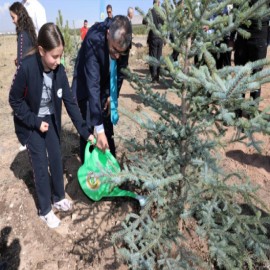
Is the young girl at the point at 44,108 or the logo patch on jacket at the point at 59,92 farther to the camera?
the logo patch on jacket at the point at 59,92

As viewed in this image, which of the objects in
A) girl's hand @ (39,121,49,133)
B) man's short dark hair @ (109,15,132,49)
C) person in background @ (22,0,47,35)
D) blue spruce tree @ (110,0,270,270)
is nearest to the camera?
blue spruce tree @ (110,0,270,270)

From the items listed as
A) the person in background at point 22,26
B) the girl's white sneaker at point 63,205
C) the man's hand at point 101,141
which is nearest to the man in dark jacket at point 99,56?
the man's hand at point 101,141

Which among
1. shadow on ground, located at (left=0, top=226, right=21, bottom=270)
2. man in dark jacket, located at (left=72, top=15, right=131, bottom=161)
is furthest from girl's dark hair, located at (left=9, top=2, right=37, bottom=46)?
shadow on ground, located at (left=0, top=226, right=21, bottom=270)

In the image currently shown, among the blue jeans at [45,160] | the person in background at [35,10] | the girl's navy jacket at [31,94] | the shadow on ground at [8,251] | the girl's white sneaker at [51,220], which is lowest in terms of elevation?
the shadow on ground at [8,251]

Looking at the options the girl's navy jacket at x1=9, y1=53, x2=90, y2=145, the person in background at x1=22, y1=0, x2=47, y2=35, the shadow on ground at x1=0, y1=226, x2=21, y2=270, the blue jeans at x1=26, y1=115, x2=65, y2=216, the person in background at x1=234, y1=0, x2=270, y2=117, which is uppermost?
the person in background at x1=22, y1=0, x2=47, y2=35

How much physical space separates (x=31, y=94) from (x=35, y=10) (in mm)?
2395

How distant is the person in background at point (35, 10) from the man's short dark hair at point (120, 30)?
8.40 ft

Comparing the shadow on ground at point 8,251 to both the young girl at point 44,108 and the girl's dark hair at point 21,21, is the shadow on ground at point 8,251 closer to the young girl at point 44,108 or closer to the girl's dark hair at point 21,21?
the young girl at point 44,108

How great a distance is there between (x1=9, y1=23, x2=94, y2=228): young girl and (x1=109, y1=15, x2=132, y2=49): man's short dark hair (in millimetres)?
391

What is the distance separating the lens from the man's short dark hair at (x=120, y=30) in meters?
2.01

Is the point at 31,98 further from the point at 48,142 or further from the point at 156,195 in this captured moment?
the point at 156,195

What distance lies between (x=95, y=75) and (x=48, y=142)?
0.72m

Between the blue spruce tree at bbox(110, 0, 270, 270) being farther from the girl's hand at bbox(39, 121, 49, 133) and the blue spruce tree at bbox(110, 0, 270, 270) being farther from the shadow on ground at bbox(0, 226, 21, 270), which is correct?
the shadow on ground at bbox(0, 226, 21, 270)

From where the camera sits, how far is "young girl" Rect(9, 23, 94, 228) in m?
2.13
